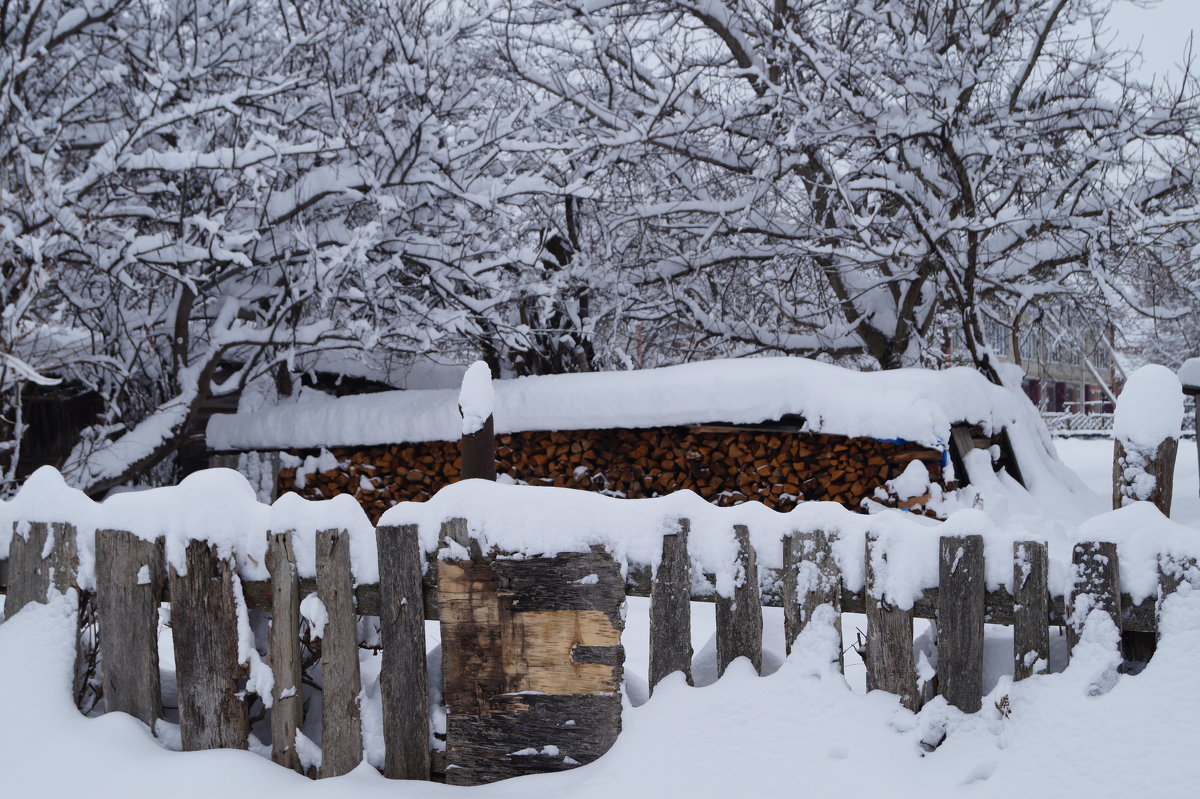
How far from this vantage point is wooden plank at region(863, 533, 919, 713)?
215 centimetres

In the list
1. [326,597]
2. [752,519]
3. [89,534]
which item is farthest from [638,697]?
[89,534]

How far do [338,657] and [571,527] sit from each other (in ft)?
2.50

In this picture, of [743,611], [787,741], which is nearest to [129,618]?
[743,611]

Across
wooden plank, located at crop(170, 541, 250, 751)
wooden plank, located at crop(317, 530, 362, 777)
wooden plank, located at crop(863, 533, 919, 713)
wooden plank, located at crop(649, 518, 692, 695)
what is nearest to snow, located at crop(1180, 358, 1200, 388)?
wooden plank, located at crop(863, 533, 919, 713)

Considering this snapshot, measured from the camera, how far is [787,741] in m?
2.14

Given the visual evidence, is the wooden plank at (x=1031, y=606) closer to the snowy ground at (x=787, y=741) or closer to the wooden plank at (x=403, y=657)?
the snowy ground at (x=787, y=741)

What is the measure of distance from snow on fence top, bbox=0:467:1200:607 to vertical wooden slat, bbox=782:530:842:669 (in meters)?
0.03

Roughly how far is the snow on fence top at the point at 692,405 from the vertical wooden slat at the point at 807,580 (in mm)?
3621

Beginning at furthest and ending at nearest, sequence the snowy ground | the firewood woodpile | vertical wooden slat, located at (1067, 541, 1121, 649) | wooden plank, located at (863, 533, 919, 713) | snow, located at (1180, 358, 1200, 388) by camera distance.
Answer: snow, located at (1180, 358, 1200, 388) < the firewood woodpile < wooden plank, located at (863, 533, 919, 713) < vertical wooden slat, located at (1067, 541, 1121, 649) < the snowy ground

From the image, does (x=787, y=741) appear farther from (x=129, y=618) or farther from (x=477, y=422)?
(x=129, y=618)

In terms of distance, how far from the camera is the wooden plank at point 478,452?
3.18 metres

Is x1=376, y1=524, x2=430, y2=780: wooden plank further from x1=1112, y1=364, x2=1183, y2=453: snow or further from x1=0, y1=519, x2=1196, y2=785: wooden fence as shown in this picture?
x1=1112, y1=364, x2=1183, y2=453: snow

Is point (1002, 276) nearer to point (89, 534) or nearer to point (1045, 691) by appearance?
point (1045, 691)

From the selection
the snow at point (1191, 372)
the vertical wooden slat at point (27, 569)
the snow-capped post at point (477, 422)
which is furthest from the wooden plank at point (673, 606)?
the snow at point (1191, 372)
